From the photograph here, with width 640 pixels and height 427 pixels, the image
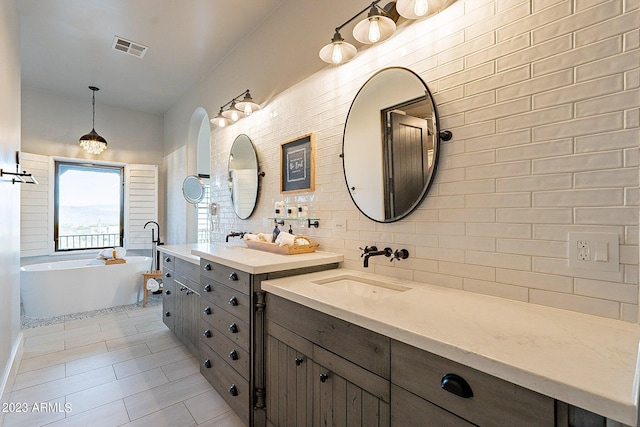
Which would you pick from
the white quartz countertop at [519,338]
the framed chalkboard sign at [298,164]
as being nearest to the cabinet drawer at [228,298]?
→ the white quartz countertop at [519,338]

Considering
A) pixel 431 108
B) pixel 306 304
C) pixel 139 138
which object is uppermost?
pixel 139 138

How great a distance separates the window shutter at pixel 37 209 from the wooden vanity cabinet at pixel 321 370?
14.7 ft

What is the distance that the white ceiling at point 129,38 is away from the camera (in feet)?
8.61

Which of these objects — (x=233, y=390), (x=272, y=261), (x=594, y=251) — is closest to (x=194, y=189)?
(x=272, y=261)

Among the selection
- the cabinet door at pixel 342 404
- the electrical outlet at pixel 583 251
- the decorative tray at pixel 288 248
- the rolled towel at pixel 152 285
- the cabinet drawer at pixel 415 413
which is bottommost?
the rolled towel at pixel 152 285

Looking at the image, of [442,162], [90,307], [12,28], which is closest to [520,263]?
[442,162]

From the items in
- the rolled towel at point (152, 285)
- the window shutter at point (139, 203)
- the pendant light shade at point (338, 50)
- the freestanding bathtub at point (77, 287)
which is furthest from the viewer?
the window shutter at point (139, 203)

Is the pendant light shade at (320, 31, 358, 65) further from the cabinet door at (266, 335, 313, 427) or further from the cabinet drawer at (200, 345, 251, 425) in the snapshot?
the cabinet drawer at (200, 345, 251, 425)

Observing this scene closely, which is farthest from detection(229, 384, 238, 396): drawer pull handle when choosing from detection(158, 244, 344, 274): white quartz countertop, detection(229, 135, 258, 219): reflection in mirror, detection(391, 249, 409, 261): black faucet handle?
detection(229, 135, 258, 219): reflection in mirror

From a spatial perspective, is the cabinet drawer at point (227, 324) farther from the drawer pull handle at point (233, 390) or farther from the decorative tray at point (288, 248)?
the decorative tray at point (288, 248)

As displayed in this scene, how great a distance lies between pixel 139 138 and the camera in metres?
5.25

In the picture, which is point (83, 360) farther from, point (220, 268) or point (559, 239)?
point (559, 239)

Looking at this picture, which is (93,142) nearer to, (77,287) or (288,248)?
(77,287)

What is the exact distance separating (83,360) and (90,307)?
1.49 metres
